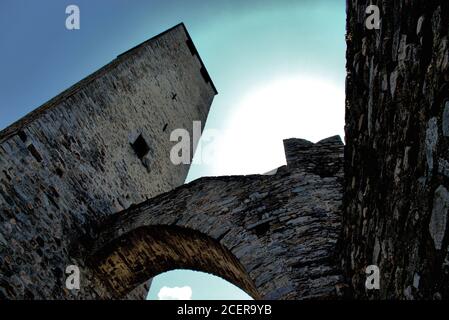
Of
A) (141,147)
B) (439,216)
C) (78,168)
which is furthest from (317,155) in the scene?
Result: (141,147)

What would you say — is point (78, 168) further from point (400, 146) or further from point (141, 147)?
point (400, 146)

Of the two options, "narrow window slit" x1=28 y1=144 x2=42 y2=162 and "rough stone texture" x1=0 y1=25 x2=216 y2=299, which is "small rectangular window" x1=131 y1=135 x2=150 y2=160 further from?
"narrow window slit" x1=28 y1=144 x2=42 y2=162

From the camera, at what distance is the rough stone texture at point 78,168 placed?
459 cm

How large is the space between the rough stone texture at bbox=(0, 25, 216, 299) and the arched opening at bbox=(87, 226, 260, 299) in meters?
0.25

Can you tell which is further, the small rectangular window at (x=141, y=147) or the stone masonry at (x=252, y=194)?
the small rectangular window at (x=141, y=147)

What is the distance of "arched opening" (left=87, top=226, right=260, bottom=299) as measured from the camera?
4.82 meters

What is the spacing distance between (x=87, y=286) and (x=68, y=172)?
4.88 ft

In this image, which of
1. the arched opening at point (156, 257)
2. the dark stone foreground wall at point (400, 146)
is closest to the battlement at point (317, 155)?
the arched opening at point (156, 257)

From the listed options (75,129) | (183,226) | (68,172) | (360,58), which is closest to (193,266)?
(183,226)

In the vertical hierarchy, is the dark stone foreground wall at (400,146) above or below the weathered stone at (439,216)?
above

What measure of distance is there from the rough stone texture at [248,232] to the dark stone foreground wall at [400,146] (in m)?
1.19

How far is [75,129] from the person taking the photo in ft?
19.8

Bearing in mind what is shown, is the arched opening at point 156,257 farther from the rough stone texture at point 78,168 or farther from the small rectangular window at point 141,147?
the small rectangular window at point 141,147
